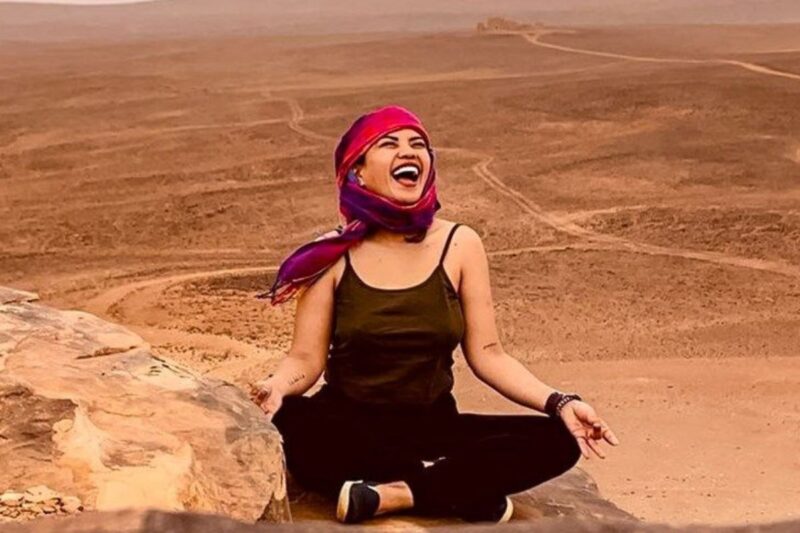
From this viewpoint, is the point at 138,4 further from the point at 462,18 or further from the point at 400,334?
the point at 400,334

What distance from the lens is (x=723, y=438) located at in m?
6.65

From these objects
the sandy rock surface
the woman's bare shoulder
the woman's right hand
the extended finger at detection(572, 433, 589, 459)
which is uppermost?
the sandy rock surface

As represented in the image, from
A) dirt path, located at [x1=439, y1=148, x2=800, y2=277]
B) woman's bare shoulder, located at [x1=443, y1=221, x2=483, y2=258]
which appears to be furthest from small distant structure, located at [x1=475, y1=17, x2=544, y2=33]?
woman's bare shoulder, located at [x1=443, y1=221, x2=483, y2=258]

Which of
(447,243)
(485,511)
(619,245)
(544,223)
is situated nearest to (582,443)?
(485,511)

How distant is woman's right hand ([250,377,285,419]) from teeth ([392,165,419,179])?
1.91ft

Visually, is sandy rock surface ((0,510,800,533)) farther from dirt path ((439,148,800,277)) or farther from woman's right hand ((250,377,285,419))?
dirt path ((439,148,800,277))

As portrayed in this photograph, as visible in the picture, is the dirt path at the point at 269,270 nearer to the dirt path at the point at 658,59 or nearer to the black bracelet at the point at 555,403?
the black bracelet at the point at 555,403

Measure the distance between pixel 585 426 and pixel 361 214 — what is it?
0.72 meters

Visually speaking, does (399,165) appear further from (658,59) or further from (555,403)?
(658,59)

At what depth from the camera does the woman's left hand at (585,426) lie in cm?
304

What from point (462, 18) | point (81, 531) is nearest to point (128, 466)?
point (81, 531)

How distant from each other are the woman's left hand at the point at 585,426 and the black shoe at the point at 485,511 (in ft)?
0.85

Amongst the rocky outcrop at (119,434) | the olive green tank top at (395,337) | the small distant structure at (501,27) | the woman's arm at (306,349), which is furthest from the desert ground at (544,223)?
the small distant structure at (501,27)

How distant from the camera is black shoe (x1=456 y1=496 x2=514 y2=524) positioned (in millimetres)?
3133
